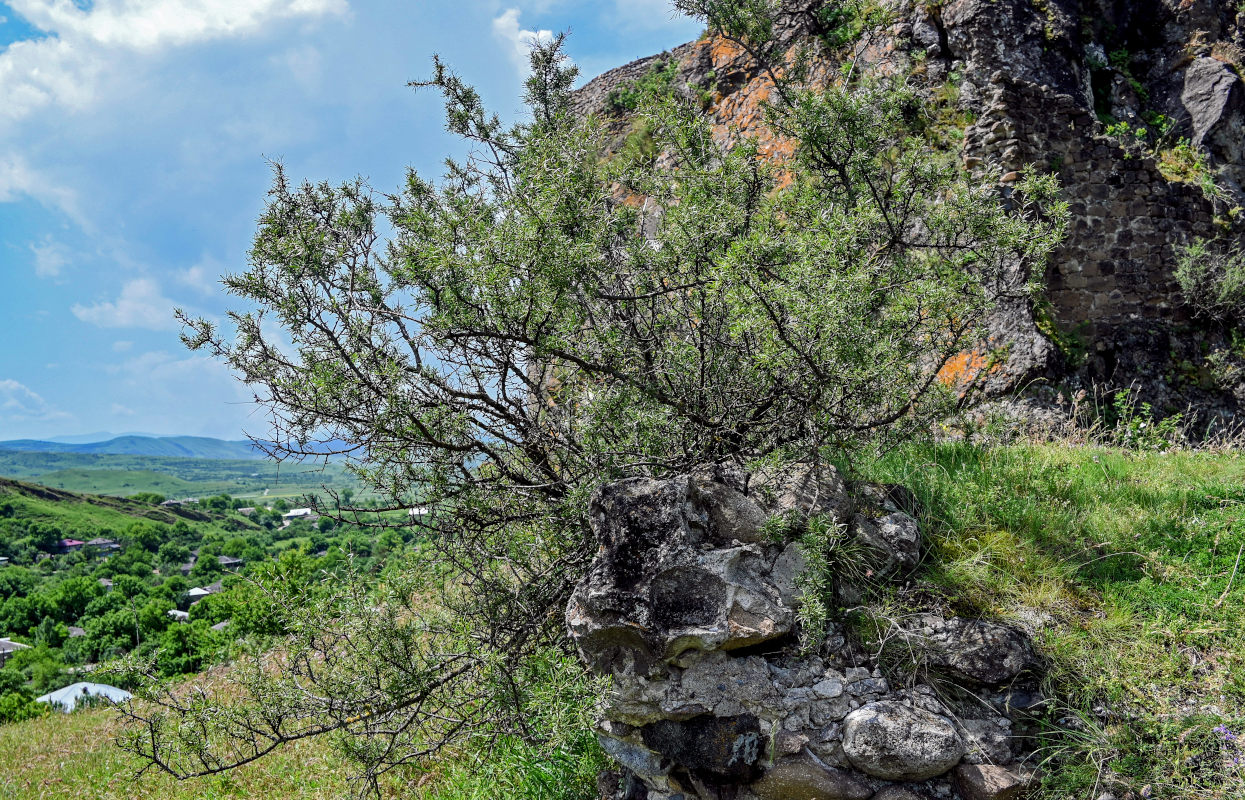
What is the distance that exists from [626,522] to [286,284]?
254 cm

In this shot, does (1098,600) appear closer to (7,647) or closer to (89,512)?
(7,647)

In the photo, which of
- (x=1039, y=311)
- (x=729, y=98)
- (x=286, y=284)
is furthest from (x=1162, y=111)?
(x=286, y=284)

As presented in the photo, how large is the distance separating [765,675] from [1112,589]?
2158mm

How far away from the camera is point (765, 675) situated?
10.2 ft

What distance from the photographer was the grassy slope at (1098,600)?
2.92 m

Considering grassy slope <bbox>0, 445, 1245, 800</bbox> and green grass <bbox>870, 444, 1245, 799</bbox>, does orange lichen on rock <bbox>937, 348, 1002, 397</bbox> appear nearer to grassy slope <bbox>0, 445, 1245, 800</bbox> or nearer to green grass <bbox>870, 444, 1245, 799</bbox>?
grassy slope <bbox>0, 445, 1245, 800</bbox>

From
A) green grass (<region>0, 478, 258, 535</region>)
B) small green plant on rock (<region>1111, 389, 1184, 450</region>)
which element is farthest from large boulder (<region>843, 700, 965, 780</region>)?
green grass (<region>0, 478, 258, 535</region>)

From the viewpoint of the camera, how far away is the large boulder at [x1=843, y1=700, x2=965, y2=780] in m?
2.87

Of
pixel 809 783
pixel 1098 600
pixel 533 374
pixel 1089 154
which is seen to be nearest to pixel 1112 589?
pixel 1098 600

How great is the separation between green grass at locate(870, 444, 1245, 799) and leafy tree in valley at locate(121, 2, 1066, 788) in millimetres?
731

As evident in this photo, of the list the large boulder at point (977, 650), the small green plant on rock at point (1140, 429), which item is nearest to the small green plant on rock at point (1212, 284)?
the small green plant on rock at point (1140, 429)

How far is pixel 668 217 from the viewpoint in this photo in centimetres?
434

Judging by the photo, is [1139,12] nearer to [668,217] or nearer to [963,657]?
[668,217]

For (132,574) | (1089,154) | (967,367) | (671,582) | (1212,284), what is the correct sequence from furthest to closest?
(132,574)
(1089,154)
(1212,284)
(967,367)
(671,582)
